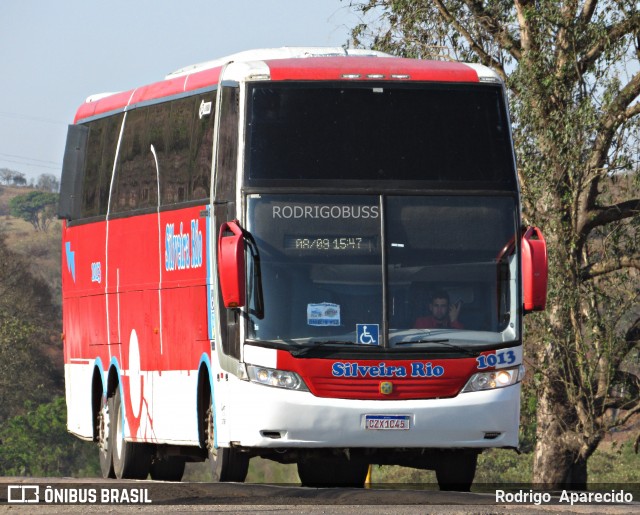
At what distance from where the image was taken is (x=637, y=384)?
29891 millimetres

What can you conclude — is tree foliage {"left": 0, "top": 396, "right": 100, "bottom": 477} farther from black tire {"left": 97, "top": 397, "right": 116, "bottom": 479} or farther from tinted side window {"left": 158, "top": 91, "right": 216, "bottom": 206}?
tinted side window {"left": 158, "top": 91, "right": 216, "bottom": 206}

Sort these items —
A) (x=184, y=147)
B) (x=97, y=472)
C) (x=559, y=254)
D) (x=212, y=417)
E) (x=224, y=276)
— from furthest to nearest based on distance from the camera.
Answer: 1. (x=97, y=472)
2. (x=559, y=254)
3. (x=184, y=147)
4. (x=212, y=417)
5. (x=224, y=276)

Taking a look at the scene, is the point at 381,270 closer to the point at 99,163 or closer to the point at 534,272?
the point at 534,272

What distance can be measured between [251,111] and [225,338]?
206 cm

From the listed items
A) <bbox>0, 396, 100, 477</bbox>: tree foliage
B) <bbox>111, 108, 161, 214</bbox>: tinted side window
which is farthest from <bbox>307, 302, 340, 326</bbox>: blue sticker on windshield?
<bbox>0, 396, 100, 477</bbox>: tree foliage

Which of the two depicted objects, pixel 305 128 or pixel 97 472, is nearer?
pixel 305 128

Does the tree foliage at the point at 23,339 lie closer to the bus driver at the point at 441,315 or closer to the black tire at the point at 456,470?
the black tire at the point at 456,470

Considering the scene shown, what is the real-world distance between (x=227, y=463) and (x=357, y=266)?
7.89ft

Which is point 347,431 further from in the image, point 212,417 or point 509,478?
point 509,478

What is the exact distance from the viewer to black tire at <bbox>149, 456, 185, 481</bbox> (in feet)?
66.1

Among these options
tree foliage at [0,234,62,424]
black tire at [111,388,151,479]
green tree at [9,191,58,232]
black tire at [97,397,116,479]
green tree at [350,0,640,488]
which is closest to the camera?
black tire at [111,388,151,479]

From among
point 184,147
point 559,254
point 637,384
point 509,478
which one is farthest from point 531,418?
point 509,478

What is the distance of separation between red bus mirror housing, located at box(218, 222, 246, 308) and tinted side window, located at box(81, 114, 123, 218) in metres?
5.86

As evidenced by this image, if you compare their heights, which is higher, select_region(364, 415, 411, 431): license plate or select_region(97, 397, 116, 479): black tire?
select_region(364, 415, 411, 431): license plate
